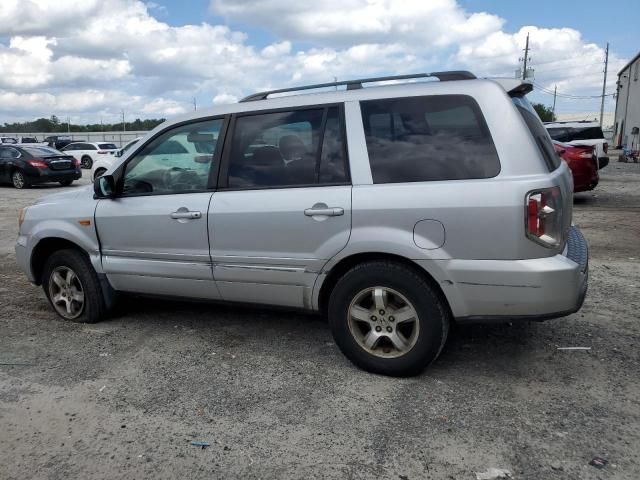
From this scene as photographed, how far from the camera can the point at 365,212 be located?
343 centimetres

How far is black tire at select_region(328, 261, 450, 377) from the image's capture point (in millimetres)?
3357

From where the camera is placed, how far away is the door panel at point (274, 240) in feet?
11.7

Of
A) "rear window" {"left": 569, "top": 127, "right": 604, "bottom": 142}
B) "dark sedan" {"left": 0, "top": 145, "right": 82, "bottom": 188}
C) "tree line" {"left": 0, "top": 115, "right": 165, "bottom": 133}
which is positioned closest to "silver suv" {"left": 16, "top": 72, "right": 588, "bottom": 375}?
"rear window" {"left": 569, "top": 127, "right": 604, "bottom": 142}

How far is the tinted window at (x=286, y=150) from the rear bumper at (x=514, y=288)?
1.01 metres

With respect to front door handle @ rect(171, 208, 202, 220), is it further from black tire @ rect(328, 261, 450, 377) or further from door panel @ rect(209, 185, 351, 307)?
black tire @ rect(328, 261, 450, 377)

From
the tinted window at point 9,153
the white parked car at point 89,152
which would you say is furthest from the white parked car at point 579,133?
the white parked car at point 89,152

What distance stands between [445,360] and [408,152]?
148 centimetres

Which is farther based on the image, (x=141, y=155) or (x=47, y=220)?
(x=47, y=220)

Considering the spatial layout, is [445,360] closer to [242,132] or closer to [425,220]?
[425,220]

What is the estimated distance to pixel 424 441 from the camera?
2.89 meters

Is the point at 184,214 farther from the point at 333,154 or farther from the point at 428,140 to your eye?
the point at 428,140

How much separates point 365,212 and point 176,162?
1.69 metres

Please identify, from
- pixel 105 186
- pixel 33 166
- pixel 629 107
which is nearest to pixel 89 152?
pixel 33 166

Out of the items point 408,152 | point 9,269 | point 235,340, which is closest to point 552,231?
point 408,152
